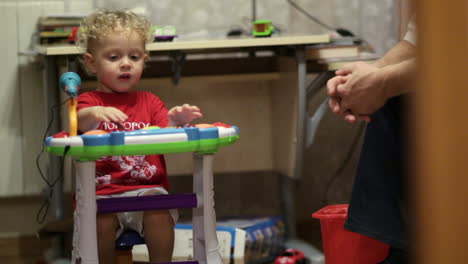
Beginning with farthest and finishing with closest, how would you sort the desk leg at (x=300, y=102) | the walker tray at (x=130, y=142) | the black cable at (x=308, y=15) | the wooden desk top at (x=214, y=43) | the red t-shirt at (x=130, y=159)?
1. the black cable at (x=308, y=15)
2. the desk leg at (x=300, y=102)
3. the wooden desk top at (x=214, y=43)
4. the red t-shirt at (x=130, y=159)
5. the walker tray at (x=130, y=142)

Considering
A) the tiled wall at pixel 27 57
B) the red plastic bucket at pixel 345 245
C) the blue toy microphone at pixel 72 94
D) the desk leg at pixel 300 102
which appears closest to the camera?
the blue toy microphone at pixel 72 94

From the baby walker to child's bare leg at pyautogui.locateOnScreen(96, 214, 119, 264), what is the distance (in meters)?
0.08

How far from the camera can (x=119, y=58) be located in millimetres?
1548

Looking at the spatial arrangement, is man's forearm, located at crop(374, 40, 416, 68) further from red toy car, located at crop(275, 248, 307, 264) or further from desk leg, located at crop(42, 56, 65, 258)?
desk leg, located at crop(42, 56, 65, 258)

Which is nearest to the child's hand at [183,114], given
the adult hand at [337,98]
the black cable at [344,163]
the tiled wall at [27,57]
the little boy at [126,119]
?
the little boy at [126,119]

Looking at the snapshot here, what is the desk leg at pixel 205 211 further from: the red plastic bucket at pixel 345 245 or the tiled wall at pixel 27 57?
the tiled wall at pixel 27 57

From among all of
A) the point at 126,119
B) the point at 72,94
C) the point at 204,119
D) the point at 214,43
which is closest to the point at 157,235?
the point at 126,119

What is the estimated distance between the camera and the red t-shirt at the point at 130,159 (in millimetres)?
1516

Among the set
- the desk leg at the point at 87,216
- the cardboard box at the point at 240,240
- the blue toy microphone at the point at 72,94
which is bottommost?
the cardboard box at the point at 240,240

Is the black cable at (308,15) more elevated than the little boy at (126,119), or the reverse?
the black cable at (308,15)

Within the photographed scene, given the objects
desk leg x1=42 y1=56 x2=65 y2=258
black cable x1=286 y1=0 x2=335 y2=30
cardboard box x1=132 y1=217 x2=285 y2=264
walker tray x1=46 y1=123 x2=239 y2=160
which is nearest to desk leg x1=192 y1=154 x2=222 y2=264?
walker tray x1=46 y1=123 x2=239 y2=160

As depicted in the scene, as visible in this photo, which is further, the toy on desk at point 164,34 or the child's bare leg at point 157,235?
the toy on desk at point 164,34

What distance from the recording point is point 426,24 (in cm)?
39

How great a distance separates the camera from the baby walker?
1.19 m
